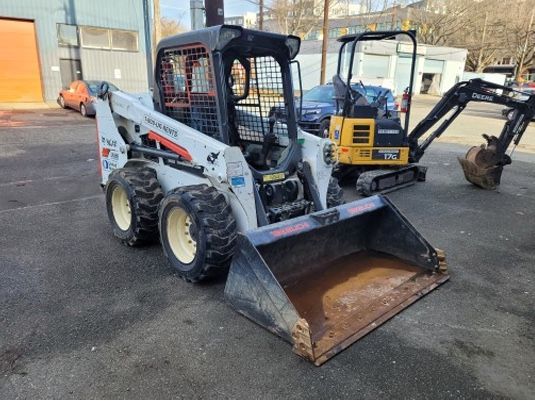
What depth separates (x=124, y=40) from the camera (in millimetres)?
23719

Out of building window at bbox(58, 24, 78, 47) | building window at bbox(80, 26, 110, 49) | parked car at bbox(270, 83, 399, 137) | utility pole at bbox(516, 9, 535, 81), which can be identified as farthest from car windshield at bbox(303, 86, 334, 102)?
utility pole at bbox(516, 9, 535, 81)

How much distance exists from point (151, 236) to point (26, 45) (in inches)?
794

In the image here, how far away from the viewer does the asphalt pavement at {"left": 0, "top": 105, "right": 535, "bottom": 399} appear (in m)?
2.92

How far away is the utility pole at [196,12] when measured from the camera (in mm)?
8398

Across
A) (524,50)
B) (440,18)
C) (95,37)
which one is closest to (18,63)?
(95,37)

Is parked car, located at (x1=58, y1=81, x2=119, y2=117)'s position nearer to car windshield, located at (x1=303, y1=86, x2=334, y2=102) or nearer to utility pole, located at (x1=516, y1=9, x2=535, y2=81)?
car windshield, located at (x1=303, y1=86, x2=334, y2=102)

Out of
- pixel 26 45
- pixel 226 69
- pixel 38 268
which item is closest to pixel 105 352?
pixel 38 268

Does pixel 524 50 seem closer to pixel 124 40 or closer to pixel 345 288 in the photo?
pixel 124 40

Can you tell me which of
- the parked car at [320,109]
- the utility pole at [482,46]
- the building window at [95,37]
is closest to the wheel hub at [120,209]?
the parked car at [320,109]

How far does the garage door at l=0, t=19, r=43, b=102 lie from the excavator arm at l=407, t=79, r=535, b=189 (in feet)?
63.9

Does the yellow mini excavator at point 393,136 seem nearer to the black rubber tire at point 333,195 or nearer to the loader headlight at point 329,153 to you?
the black rubber tire at point 333,195

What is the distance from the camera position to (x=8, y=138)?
41.8 ft

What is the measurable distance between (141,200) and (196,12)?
5.03 meters

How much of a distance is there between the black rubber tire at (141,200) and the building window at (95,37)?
20.1 meters
